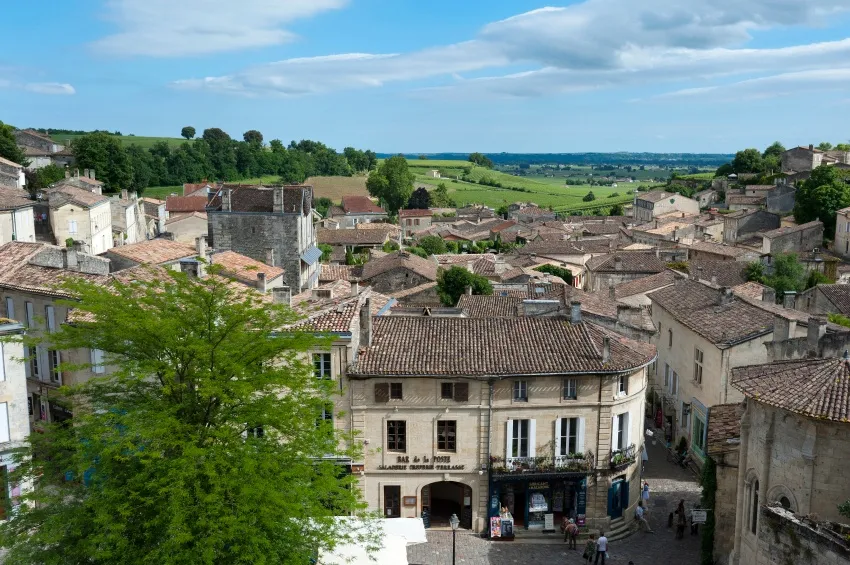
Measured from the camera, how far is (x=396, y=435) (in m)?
30.4

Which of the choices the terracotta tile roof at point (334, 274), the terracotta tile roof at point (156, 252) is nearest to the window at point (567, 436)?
the terracotta tile roof at point (156, 252)

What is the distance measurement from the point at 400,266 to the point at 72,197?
27.6 m

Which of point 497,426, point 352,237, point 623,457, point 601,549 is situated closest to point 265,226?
point 497,426

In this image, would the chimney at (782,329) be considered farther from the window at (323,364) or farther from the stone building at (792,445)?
the window at (323,364)

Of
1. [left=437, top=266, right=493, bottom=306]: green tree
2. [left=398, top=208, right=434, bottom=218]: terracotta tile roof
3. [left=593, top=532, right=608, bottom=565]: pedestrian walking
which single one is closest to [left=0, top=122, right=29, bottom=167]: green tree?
[left=437, top=266, right=493, bottom=306]: green tree

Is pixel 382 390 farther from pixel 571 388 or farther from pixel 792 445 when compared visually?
pixel 792 445

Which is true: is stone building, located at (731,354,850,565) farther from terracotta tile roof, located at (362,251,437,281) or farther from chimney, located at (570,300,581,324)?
terracotta tile roof, located at (362,251,437,281)

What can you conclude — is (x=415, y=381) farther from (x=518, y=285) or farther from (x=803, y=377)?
(x=518, y=285)

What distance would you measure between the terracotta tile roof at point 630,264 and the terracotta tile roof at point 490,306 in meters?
26.7

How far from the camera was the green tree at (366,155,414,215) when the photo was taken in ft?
516

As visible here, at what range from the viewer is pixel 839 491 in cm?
2034

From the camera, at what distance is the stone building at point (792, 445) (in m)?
20.3

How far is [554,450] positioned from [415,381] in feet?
19.1

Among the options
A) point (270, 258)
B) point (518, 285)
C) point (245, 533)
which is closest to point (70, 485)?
point (245, 533)
